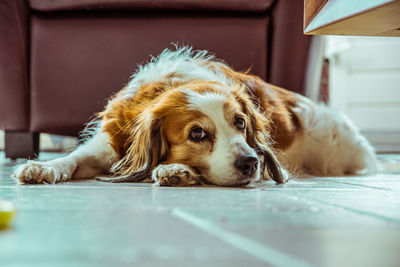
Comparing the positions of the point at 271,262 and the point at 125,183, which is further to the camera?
the point at 125,183

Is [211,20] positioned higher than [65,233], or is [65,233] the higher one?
[211,20]

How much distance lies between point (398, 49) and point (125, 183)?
203 inches

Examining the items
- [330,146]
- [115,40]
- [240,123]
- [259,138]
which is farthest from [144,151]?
[330,146]

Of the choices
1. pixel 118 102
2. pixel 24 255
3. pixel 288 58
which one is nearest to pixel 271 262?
pixel 24 255

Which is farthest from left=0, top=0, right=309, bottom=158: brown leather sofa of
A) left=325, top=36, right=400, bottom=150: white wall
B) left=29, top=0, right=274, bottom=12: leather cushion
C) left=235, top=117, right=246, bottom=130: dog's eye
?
left=325, top=36, right=400, bottom=150: white wall

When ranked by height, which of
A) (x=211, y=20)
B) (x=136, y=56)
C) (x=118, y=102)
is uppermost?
(x=211, y=20)

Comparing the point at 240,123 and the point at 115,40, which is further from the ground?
the point at 115,40

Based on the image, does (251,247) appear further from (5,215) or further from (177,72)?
(177,72)

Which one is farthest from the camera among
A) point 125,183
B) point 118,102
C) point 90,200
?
point 118,102

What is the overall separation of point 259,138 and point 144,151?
0.49 m

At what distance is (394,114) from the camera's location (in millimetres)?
6035

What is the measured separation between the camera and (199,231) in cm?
75

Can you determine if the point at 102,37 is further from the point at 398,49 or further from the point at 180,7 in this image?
the point at 398,49

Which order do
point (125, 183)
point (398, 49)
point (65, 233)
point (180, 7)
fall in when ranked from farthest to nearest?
1. point (398, 49)
2. point (180, 7)
3. point (125, 183)
4. point (65, 233)
